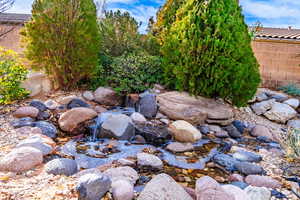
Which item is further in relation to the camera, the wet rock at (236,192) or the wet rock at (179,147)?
the wet rock at (179,147)

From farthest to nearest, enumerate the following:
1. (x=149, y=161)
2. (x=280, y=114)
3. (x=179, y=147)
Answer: (x=280, y=114) < (x=179, y=147) < (x=149, y=161)

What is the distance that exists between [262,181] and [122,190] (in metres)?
1.55

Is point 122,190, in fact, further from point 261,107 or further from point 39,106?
point 261,107

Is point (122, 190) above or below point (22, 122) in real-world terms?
below

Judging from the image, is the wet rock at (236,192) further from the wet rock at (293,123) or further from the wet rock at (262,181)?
the wet rock at (293,123)

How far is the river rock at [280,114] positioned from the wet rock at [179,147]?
130 inches

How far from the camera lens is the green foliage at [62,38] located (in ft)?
16.9

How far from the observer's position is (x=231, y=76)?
4656 mm

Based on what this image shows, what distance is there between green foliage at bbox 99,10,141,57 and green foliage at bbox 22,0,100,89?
2.87 feet

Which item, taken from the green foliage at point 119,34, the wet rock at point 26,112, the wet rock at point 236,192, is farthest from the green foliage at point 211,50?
the wet rock at point 26,112

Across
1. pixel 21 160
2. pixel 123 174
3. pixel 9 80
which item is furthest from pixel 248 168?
pixel 9 80

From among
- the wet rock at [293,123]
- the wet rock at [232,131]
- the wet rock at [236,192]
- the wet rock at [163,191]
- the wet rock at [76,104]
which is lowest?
the wet rock at [293,123]

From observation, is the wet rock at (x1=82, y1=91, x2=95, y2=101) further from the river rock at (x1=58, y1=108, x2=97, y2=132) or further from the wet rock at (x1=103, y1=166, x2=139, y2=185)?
the wet rock at (x1=103, y1=166, x2=139, y2=185)

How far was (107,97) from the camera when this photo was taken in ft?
16.9
